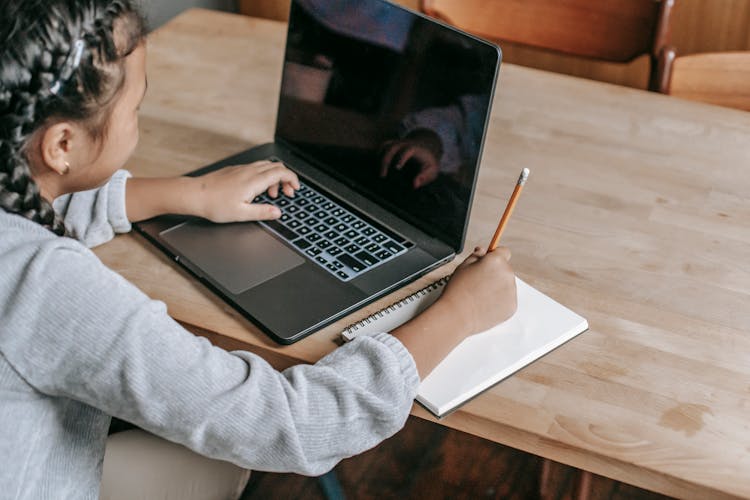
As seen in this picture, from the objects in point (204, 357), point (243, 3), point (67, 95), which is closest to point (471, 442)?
point (204, 357)

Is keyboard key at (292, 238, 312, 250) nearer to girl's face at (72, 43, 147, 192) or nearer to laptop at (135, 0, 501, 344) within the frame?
laptop at (135, 0, 501, 344)

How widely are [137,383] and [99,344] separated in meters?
0.05

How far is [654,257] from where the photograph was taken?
112 centimetres

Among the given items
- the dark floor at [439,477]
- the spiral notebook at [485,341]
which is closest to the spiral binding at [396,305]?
the spiral notebook at [485,341]

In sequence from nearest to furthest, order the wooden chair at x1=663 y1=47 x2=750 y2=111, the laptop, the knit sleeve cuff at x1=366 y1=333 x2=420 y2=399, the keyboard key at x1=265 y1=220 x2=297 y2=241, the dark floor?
the knit sleeve cuff at x1=366 y1=333 x2=420 y2=399 → the laptop → the keyboard key at x1=265 y1=220 x2=297 y2=241 → the wooden chair at x1=663 y1=47 x2=750 y2=111 → the dark floor

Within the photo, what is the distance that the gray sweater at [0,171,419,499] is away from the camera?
787mm

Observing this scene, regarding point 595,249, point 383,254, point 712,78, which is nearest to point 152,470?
point 383,254

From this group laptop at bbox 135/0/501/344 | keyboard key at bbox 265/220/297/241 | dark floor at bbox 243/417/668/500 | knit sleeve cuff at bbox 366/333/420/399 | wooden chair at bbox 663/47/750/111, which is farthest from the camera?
dark floor at bbox 243/417/668/500

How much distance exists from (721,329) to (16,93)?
0.78m

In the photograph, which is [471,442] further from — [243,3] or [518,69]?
[243,3]

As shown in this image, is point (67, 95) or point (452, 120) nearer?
point (67, 95)

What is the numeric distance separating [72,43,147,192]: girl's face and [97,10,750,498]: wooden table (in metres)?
0.16

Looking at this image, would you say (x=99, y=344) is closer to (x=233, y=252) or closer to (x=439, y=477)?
(x=233, y=252)

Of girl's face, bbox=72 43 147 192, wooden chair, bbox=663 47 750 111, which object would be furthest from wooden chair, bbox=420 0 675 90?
girl's face, bbox=72 43 147 192
